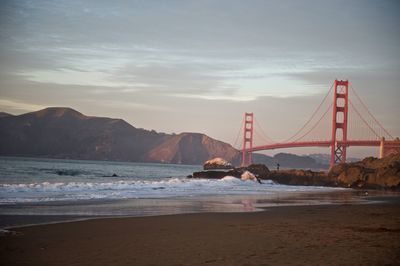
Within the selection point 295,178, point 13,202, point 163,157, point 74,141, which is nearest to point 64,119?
point 74,141

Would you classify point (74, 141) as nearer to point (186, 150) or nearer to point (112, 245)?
point (186, 150)

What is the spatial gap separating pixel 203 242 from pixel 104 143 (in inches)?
5964

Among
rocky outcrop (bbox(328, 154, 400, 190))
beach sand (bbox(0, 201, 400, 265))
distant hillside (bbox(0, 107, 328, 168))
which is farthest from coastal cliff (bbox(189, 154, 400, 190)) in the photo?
distant hillside (bbox(0, 107, 328, 168))

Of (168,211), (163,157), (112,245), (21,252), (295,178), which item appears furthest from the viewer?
(163,157)

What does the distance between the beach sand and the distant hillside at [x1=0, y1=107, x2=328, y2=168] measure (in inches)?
4515

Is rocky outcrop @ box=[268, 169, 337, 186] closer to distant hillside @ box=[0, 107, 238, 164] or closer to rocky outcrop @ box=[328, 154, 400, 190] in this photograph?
rocky outcrop @ box=[328, 154, 400, 190]

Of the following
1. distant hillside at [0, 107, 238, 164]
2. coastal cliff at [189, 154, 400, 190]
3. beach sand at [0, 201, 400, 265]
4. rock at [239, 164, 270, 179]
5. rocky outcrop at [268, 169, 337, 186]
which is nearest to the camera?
beach sand at [0, 201, 400, 265]

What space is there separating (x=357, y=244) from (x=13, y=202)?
388 inches

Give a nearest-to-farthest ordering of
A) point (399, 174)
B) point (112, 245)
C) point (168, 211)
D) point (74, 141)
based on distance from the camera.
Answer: point (112, 245)
point (168, 211)
point (399, 174)
point (74, 141)

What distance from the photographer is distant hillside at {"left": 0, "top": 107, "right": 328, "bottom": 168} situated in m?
135

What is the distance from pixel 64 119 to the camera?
165 metres

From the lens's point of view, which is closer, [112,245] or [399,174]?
[112,245]

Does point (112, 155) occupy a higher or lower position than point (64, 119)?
lower

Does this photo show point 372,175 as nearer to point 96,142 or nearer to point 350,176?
point 350,176
